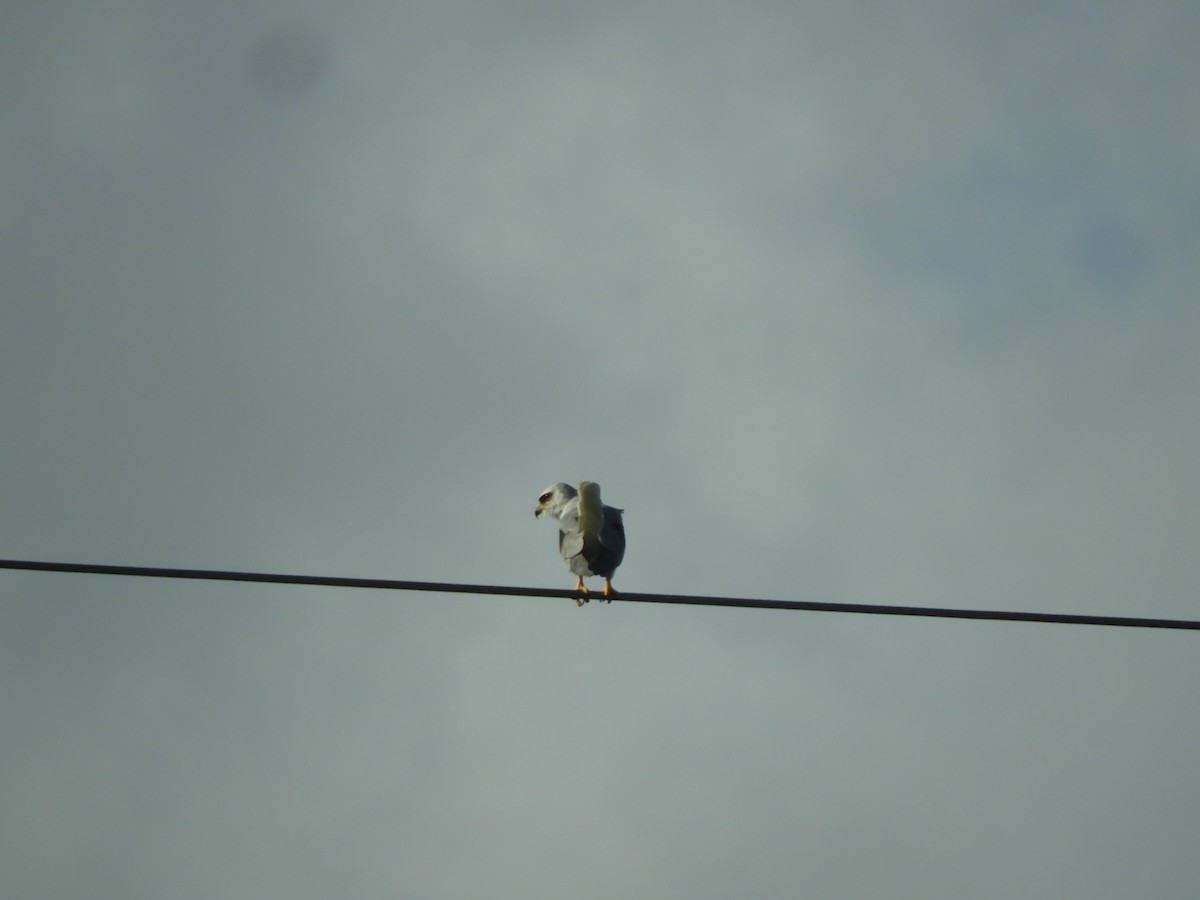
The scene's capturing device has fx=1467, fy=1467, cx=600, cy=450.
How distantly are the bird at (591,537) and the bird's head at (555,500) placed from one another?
2.17 feet

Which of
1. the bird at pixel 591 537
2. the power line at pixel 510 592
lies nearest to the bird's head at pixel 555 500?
the bird at pixel 591 537

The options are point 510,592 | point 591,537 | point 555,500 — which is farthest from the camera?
point 555,500

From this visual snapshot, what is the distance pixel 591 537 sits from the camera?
14.9 meters

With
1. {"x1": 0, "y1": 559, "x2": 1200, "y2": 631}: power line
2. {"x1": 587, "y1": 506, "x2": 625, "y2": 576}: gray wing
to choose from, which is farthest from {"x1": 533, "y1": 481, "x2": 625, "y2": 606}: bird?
{"x1": 0, "y1": 559, "x2": 1200, "y2": 631}: power line

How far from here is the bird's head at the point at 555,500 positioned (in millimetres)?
16312

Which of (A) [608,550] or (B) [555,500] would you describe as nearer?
(A) [608,550]

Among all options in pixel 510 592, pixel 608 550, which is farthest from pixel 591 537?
pixel 510 592

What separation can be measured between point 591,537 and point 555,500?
1782mm

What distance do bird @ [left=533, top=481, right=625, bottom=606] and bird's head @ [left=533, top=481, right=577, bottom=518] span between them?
0.66m

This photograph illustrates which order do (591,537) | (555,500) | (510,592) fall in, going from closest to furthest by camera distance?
(510,592)
(591,537)
(555,500)

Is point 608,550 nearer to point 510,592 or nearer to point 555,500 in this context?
point 555,500

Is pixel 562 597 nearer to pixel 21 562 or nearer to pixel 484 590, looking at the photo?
pixel 484 590

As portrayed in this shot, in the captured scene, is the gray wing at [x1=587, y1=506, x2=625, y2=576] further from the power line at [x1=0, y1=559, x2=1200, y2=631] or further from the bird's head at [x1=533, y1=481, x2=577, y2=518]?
the power line at [x1=0, y1=559, x2=1200, y2=631]

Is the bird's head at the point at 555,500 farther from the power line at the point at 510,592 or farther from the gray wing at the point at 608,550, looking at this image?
the power line at the point at 510,592
